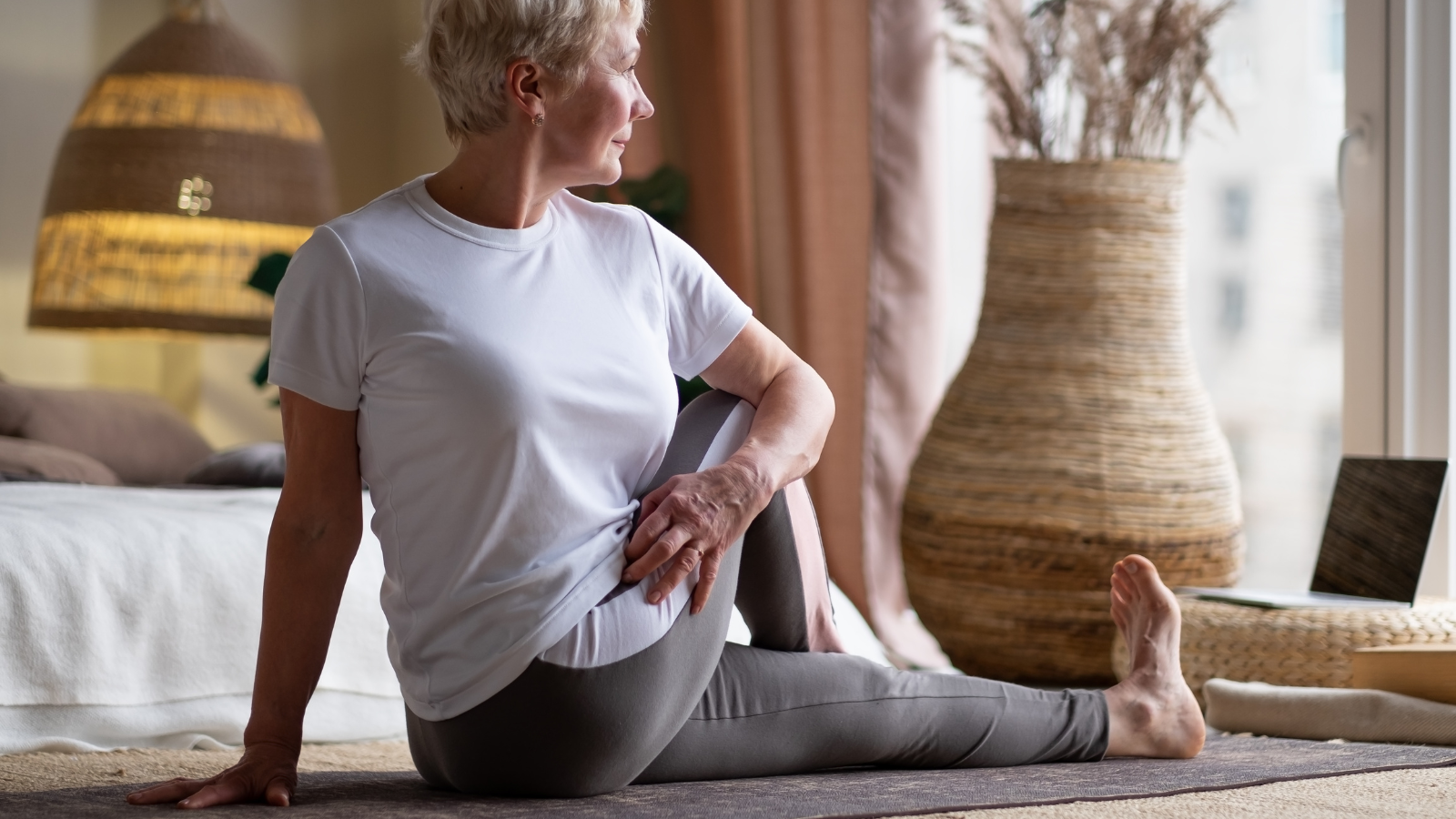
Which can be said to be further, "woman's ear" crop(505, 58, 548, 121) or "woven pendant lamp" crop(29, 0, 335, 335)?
"woven pendant lamp" crop(29, 0, 335, 335)

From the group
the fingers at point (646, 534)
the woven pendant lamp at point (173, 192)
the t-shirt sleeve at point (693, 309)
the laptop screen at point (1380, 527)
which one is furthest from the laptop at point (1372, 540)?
the woven pendant lamp at point (173, 192)

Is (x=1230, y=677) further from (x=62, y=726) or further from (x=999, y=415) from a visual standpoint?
(x=62, y=726)

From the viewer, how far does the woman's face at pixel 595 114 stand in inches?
53.7

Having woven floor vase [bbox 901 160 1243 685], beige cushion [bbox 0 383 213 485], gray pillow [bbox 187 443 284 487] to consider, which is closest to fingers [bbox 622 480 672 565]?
woven floor vase [bbox 901 160 1243 685]

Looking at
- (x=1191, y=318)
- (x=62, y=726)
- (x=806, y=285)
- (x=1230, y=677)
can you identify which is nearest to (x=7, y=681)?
(x=62, y=726)

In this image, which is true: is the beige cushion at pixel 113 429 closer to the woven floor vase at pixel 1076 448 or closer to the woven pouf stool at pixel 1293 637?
the woven floor vase at pixel 1076 448

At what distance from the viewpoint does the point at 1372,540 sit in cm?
219

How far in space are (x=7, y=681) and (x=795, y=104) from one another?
220 cm

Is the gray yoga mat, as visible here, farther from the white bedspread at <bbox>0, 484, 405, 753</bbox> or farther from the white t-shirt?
the white bedspread at <bbox>0, 484, 405, 753</bbox>

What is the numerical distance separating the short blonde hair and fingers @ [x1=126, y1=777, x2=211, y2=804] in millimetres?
651

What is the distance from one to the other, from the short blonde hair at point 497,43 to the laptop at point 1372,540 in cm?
137

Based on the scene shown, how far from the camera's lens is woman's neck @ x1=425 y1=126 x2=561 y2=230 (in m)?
1.36

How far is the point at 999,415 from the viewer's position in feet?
8.80

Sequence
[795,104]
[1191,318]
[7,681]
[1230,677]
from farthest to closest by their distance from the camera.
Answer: [795,104]
[1191,318]
[1230,677]
[7,681]
